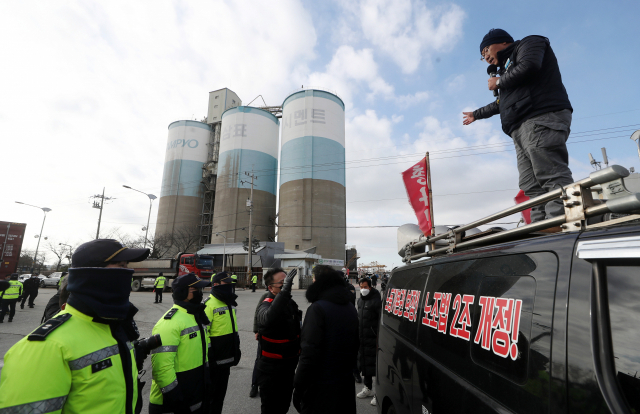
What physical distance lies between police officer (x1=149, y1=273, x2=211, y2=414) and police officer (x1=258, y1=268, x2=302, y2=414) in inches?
24.8

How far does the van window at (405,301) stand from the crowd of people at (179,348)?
38 centimetres

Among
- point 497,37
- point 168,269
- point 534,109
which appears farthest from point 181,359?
point 168,269

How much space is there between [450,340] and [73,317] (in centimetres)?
209

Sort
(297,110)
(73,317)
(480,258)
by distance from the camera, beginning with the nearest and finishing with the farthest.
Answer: (73,317) < (480,258) < (297,110)

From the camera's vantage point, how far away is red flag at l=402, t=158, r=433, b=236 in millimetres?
6206

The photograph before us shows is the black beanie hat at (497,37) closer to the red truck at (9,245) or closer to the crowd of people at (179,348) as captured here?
the crowd of people at (179,348)

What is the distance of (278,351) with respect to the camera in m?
3.59

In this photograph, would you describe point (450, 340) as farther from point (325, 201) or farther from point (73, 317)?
point (325, 201)

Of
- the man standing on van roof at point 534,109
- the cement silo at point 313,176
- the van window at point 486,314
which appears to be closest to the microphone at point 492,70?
the man standing on van roof at point 534,109

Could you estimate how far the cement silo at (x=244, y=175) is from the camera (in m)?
48.8

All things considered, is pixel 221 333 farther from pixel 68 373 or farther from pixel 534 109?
pixel 534 109

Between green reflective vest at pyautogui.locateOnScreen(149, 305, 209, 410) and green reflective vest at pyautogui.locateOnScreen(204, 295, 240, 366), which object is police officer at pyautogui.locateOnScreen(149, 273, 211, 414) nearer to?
green reflective vest at pyautogui.locateOnScreen(149, 305, 209, 410)

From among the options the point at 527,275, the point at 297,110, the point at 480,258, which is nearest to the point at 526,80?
the point at 480,258

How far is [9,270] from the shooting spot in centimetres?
2228
